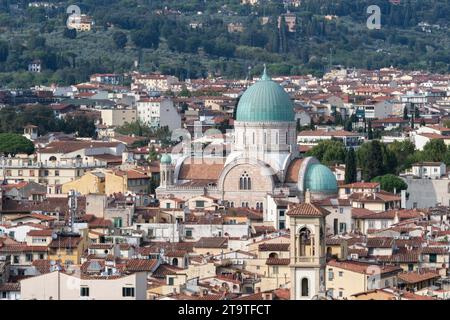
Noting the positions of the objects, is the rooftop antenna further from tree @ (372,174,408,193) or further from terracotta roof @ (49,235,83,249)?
tree @ (372,174,408,193)

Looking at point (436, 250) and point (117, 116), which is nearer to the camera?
point (436, 250)

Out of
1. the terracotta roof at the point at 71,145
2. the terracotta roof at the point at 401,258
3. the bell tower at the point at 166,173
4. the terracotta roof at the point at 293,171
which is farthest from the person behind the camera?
the terracotta roof at the point at 71,145

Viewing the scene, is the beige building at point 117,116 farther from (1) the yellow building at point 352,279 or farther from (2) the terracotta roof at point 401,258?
(1) the yellow building at point 352,279

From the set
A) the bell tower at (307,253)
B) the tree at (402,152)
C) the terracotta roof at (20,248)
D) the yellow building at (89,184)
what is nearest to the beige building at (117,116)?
the tree at (402,152)

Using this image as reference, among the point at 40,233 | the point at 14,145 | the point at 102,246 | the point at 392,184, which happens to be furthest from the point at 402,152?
the point at 102,246

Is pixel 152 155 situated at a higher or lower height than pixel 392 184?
lower

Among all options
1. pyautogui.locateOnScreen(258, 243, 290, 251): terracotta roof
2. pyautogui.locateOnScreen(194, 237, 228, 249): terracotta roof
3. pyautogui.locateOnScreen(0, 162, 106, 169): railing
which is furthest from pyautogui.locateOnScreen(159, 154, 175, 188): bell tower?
pyautogui.locateOnScreen(258, 243, 290, 251): terracotta roof

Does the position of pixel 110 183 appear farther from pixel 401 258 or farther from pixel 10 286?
pixel 10 286

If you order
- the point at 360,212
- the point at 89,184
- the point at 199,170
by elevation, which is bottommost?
the point at 89,184
